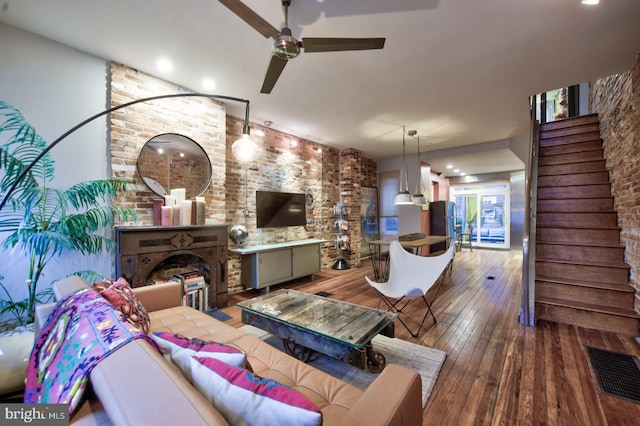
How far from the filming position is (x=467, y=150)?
6.23m

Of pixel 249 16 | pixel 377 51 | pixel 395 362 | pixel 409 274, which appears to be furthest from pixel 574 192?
pixel 249 16

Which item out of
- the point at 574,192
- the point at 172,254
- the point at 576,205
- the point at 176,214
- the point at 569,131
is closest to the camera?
the point at 172,254

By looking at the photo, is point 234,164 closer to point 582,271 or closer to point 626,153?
point 582,271

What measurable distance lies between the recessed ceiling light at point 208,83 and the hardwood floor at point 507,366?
112 inches

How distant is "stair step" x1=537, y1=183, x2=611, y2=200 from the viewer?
3.57m

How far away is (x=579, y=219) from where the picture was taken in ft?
11.5

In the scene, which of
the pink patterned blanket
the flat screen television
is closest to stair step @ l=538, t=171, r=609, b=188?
the flat screen television

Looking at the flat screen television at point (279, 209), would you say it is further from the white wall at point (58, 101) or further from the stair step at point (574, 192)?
the stair step at point (574, 192)

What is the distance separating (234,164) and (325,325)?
10.3ft

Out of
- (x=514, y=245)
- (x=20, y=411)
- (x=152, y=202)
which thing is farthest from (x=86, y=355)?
(x=514, y=245)

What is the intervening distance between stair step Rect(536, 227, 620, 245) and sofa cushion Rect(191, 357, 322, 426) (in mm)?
4276

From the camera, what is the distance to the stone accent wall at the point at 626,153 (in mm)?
2703

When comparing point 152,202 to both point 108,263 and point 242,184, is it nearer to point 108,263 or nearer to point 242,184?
point 108,263

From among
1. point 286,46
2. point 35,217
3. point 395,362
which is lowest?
point 395,362
